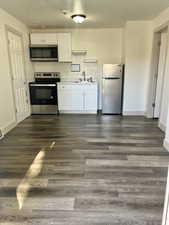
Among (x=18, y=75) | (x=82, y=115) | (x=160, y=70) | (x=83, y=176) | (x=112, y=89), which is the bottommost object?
(x=83, y=176)

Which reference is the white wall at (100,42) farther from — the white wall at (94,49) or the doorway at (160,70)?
the doorway at (160,70)

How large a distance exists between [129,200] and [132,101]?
134 inches

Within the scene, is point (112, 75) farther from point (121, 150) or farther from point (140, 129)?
point (121, 150)

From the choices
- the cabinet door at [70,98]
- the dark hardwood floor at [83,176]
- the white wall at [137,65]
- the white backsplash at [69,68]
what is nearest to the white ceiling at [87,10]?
the white wall at [137,65]

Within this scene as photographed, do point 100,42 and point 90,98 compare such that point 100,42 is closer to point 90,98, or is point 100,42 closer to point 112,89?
point 112,89

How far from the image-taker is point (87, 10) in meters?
3.48

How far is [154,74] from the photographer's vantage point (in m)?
4.40

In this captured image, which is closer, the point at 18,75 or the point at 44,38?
the point at 18,75

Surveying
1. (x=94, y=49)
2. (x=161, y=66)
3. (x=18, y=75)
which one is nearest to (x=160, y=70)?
(x=161, y=66)

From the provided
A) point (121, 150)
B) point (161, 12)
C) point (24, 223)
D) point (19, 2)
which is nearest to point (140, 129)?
point (121, 150)

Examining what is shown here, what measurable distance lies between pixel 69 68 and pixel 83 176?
3.95 metres

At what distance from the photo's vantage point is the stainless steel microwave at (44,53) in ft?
16.0

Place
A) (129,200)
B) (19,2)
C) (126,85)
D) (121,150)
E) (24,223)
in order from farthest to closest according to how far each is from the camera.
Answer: (126,85) → (19,2) → (121,150) → (129,200) → (24,223)

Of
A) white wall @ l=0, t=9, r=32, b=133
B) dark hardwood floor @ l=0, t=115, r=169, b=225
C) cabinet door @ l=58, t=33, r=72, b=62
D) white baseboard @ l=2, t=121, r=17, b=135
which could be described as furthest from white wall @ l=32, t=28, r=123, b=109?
dark hardwood floor @ l=0, t=115, r=169, b=225
